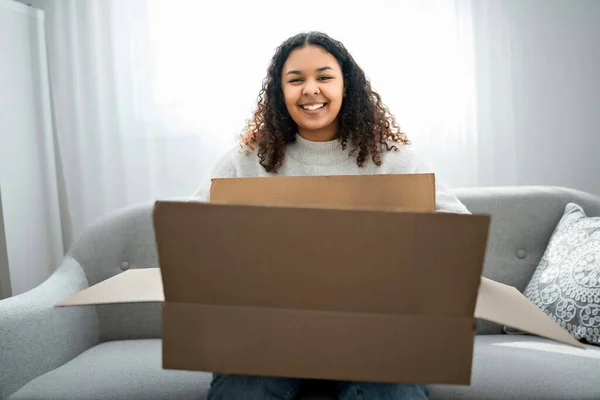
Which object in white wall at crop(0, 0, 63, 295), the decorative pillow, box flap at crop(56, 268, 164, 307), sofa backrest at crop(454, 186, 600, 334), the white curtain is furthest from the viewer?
the white curtain

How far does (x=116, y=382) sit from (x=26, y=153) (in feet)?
4.30

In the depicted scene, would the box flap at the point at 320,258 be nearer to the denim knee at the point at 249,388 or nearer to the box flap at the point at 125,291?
the box flap at the point at 125,291

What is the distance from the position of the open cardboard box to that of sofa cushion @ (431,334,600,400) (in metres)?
0.45

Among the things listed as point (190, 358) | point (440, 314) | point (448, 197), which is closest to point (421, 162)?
point (448, 197)

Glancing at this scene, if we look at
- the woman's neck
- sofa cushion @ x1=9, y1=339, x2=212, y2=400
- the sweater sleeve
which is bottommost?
sofa cushion @ x1=9, y1=339, x2=212, y2=400

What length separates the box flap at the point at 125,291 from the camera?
100 centimetres

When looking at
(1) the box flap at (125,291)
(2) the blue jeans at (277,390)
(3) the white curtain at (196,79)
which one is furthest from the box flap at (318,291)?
(3) the white curtain at (196,79)

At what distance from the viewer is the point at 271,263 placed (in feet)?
2.93

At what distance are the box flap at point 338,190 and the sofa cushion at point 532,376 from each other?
44cm

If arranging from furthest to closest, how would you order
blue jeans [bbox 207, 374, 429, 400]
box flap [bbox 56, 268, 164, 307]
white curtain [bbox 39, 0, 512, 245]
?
white curtain [bbox 39, 0, 512, 245] → blue jeans [bbox 207, 374, 429, 400] → box flap [bbox 56, 268, 164, 307]

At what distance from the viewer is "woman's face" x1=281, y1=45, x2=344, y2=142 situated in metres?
1.56

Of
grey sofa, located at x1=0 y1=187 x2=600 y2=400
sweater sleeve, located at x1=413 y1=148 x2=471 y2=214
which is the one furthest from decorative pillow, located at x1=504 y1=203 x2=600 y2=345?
sweater sleeve, located at x1=413 y1=148 x2=471 y2=214

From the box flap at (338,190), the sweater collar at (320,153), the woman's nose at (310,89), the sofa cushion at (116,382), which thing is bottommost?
the sofa cushion at (116,382)

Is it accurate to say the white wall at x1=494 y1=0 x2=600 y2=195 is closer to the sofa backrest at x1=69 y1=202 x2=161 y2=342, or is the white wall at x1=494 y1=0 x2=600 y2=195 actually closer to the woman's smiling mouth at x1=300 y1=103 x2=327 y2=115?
the woman's smiling mouth at x1=300 y1=103 x2=327 y2=115
